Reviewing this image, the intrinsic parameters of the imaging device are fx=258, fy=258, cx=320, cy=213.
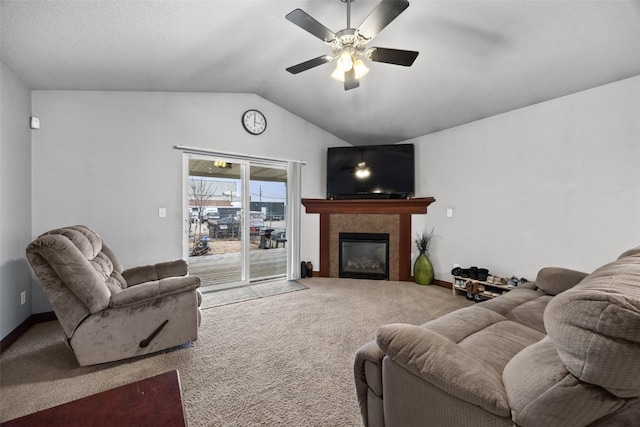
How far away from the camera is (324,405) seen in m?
1.52

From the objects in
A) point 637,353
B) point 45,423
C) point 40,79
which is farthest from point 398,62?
point 40,79

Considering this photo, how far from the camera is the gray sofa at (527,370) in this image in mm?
610

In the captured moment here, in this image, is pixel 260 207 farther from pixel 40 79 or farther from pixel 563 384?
pixel 563 384

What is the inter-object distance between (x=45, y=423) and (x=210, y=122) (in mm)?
3281

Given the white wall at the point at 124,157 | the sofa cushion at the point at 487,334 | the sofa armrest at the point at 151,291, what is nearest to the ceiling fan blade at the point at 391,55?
the sofa cushion at the point at 487,334

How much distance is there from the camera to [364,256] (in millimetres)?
4375

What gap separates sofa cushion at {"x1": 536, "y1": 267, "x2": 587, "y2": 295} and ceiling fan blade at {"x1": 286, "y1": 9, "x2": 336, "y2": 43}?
2.45 metres

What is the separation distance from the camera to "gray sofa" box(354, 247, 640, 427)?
2.00 feet

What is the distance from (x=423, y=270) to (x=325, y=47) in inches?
127

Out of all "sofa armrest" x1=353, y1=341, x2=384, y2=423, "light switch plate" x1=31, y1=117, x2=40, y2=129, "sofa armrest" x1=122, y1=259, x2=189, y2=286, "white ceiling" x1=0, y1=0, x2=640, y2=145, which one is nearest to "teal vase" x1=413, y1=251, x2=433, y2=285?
"white ceiling" x1=0, y1=0, x2=640, y2=145

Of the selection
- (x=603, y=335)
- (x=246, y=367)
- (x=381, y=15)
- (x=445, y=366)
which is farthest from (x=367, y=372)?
(x=381, y=15)

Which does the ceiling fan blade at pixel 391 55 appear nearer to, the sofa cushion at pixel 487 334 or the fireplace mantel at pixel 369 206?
the sofa cushion at pixel 487 334

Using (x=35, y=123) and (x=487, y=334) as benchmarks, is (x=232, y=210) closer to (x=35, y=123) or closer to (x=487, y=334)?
(x=35, y=123)

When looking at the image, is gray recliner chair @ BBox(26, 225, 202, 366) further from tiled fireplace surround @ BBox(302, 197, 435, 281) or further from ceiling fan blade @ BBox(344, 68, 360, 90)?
tiled fireplace surround @ BBox(302, 197, 435, 281)
